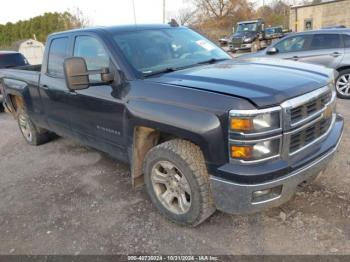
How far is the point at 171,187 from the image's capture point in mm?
3137

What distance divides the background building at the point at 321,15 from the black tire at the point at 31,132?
29336 millimetres

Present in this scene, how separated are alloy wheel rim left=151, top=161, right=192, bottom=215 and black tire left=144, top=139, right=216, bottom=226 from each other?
60mm

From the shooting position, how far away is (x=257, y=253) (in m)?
2.73

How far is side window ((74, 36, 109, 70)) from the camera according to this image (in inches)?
141

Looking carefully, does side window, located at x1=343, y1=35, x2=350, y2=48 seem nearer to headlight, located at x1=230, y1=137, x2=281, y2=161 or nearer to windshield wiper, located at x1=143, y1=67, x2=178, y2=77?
windshield wiper, located at x1=143, y1=67, x2=178, y2=77

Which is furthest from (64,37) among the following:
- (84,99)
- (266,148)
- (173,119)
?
(266,148)

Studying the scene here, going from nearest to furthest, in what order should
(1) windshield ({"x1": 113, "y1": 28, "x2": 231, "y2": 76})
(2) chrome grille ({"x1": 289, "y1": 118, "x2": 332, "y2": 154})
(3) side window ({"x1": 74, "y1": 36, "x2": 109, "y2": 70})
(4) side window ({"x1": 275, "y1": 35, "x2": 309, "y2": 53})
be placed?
(2) chrome grille ({"x1": 289, "y1": 118, "x2": 332, "y2": 154})
(1) windshield ({"x1": 113, "y1": 28, "x2": 231, "y2": 76})
(3) side window ({"x1": 74, "y1": 36, "x2": 109, "y2": 70})
(4) side window ({"x1": 275, "y1": 35, "x2": 309, "y2": 53})

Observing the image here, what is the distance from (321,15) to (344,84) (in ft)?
87.4

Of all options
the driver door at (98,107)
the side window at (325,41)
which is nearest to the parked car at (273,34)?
the side window at (325,41)

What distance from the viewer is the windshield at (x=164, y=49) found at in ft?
11.3

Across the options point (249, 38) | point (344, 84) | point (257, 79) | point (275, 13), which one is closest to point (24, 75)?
point (257, 79)

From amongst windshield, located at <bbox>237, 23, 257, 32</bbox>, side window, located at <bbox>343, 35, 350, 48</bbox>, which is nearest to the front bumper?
side window, located at <bbox>343, 35, 350, 48</bbox>

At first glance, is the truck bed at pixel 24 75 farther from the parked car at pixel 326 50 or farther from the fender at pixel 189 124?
the parked car at pixel 326 50

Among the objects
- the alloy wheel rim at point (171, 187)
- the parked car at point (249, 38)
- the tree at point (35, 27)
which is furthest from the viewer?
the tree at point (35, 27)
